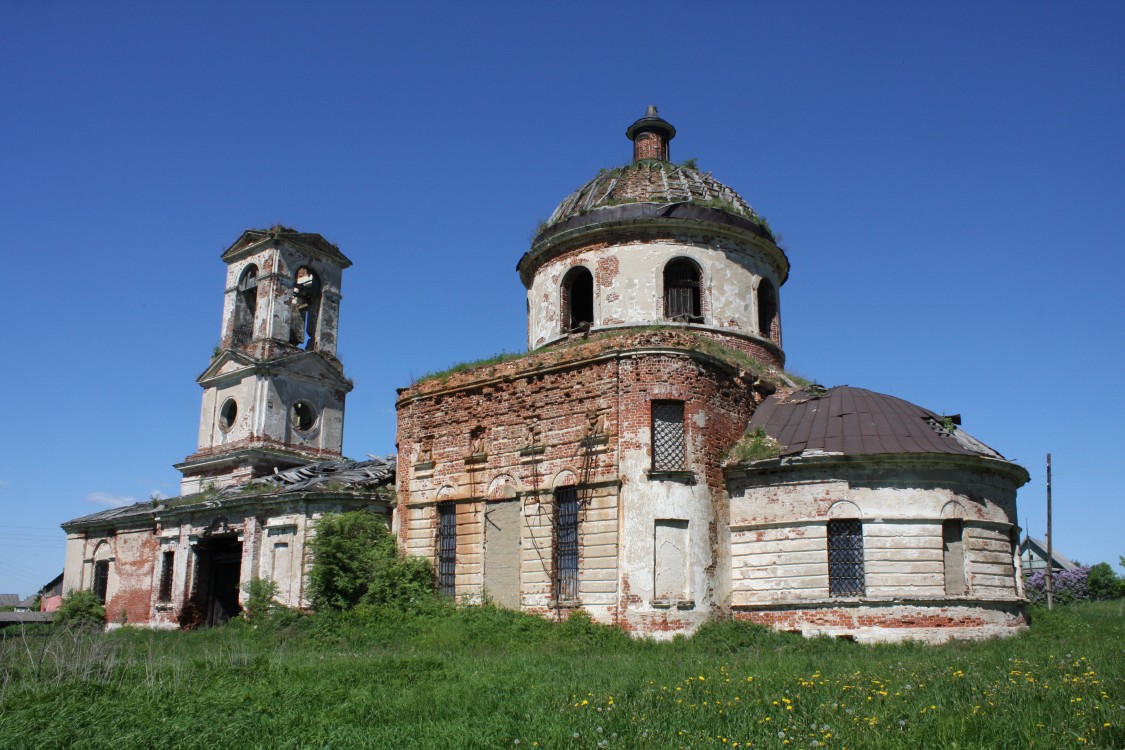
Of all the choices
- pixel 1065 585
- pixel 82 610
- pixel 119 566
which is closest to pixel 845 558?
pixel 119 566

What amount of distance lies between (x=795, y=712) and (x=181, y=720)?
18.7 ft

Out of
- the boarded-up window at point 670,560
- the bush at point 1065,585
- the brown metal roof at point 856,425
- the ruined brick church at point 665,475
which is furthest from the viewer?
the bush at point 1065,585

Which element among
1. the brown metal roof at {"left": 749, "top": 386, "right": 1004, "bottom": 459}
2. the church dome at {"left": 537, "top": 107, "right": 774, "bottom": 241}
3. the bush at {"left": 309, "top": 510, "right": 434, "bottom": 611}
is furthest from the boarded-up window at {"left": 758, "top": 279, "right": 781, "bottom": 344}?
the bush at {"left": 309, "top": 510, "right": 434, "bottom": 611}

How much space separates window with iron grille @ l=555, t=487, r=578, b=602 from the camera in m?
17.1

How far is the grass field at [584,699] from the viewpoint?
768 centimetres

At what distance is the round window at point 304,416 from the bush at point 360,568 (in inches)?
417

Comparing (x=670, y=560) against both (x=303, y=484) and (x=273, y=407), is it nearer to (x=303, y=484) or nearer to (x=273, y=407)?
(x=303, y=484)

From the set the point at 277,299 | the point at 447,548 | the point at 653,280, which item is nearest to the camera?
the point at 447,548

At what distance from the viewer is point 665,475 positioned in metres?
16.6

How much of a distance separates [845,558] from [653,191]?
9.48 metres

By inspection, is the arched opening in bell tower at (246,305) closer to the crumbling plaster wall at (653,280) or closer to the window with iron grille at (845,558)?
the crumbling plaster wall at (653,280)

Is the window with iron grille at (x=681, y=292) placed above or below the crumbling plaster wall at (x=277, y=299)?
below

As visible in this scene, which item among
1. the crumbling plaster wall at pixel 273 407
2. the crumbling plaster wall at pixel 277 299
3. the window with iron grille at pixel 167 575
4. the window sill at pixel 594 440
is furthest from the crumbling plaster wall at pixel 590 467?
the crumbling plaster wall at pixel 277 299

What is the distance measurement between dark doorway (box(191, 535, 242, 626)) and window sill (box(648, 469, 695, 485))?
516 inches
